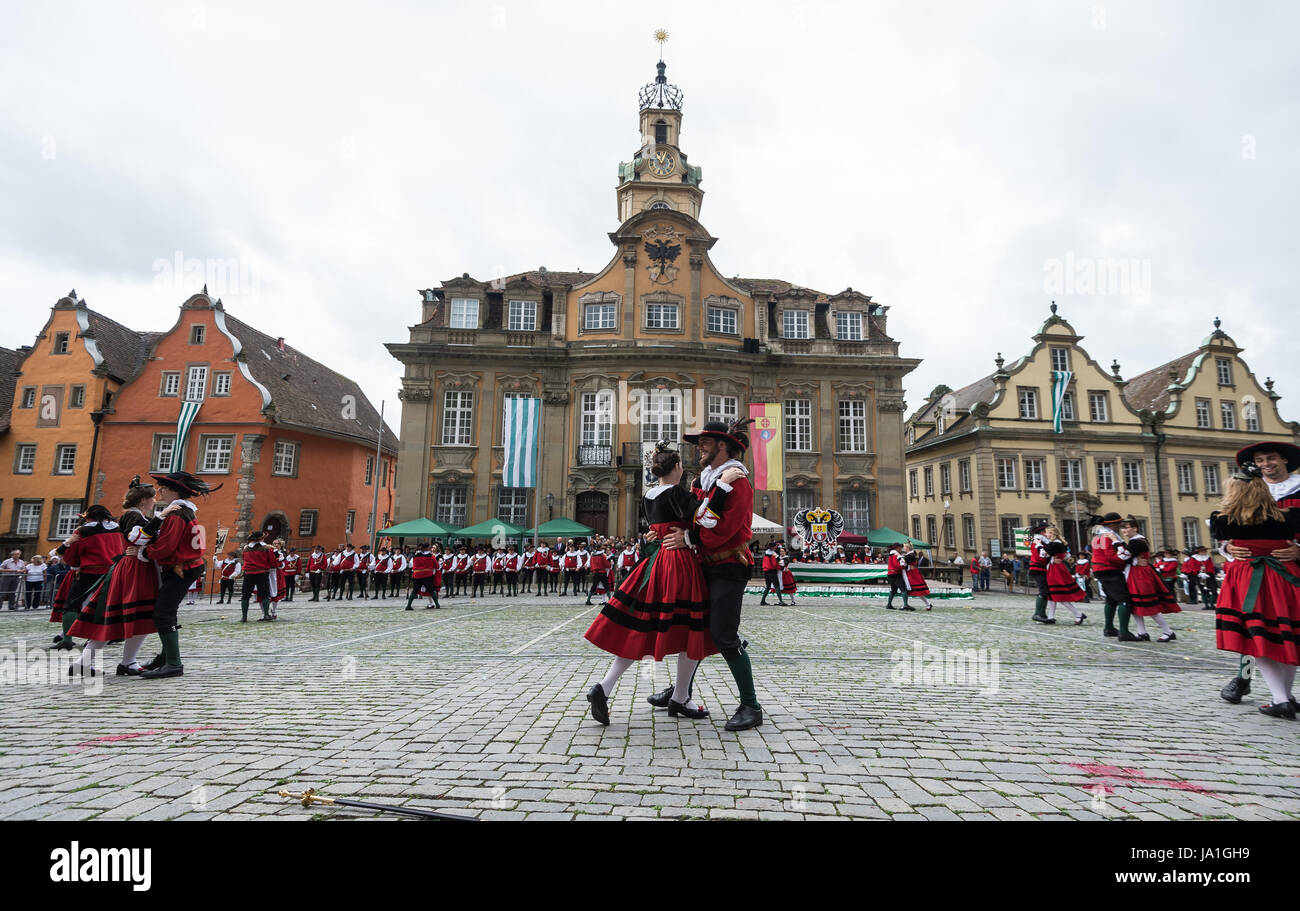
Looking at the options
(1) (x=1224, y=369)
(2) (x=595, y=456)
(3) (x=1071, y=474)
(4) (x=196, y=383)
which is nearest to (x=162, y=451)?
(4) (x=196, y=383)

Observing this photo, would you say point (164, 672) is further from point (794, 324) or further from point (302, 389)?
point (302, 389)

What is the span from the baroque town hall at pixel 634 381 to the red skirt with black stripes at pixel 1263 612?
84.3 feet

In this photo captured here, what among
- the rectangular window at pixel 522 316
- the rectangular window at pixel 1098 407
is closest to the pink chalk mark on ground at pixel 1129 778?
the rectangular window at pixel 522 316

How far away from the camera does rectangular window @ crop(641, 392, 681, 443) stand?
107 ft

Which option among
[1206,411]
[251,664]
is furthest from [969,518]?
[251,664]

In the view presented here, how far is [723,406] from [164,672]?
28.2 metres

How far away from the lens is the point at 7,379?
1407 inches

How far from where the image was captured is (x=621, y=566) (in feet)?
74.5

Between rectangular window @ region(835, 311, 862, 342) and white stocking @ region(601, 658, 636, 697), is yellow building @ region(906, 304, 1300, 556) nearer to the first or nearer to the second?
rectangular window @ region(835, 311, 862, 342)

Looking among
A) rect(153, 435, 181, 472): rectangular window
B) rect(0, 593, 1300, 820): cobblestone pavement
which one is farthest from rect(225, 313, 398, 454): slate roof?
Answer: rect(0, 593, 1300, 820): cobblestone pavement

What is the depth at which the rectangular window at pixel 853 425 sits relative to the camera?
34.2 m

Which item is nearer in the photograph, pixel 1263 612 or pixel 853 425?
pixel 1263 612
